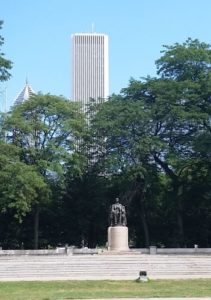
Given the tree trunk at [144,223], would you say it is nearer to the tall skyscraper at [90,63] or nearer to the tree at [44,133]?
the tree at [44,133]

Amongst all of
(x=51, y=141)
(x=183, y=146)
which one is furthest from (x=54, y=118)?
(x=183, y=146)

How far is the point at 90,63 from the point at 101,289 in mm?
113162

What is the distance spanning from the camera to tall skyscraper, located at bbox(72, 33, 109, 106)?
12825cm

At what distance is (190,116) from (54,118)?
1273 centimetres

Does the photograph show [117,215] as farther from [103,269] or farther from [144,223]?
[103,269]

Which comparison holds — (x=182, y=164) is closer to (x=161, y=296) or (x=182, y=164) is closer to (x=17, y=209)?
(x=17, y=209)

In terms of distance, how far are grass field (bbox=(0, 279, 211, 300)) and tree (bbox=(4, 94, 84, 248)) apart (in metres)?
28.7

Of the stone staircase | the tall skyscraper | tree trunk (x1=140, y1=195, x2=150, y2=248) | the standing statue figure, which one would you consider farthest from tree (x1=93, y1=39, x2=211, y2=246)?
the tall skyscraper

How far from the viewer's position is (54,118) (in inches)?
2224

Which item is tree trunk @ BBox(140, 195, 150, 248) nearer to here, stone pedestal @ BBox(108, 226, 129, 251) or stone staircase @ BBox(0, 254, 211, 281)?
stone pedestal @ BBox(108, 226, 129, 251)

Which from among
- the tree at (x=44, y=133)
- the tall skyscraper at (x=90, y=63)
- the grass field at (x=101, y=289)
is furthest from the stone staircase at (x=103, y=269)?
the tall skyscraper at (x=90, y=63)

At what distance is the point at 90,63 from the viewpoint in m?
134

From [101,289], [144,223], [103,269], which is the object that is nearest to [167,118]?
[144,223]

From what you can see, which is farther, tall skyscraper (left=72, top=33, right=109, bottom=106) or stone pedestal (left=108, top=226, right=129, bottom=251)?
tall skyscraper (left=72, top=33, right=109, bottom=106)
